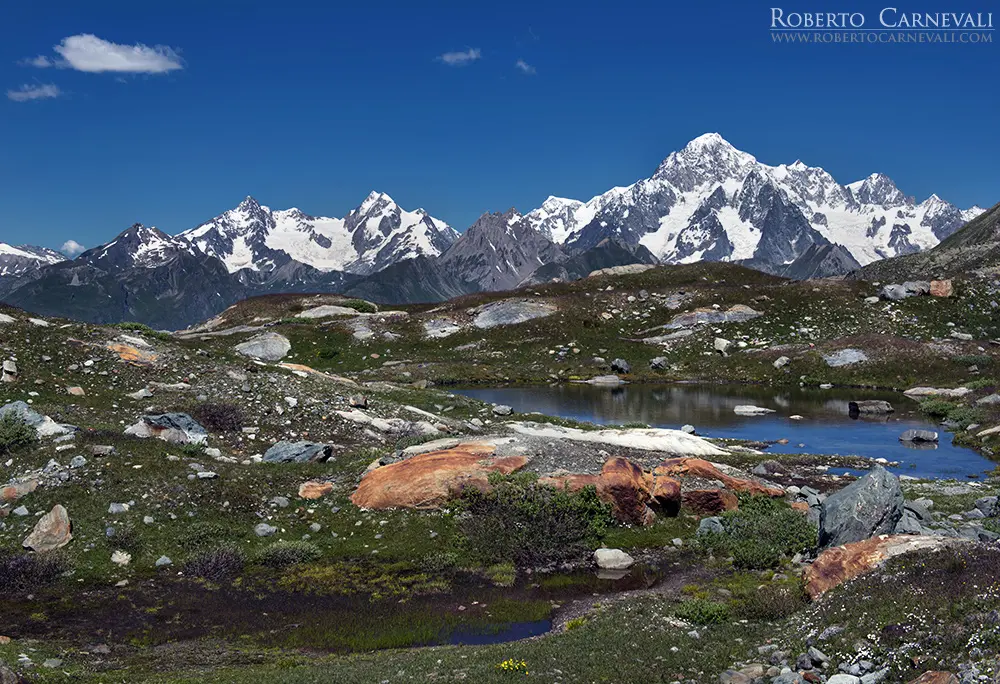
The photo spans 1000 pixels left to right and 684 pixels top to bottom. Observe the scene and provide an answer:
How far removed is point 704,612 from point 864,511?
281 inches

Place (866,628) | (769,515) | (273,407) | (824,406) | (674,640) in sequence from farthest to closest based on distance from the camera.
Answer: (824,406) → (273,407) → (769,515) → (674,640) → (866,628)

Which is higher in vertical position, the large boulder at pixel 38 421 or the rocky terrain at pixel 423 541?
the large boulder at pixel 38 421

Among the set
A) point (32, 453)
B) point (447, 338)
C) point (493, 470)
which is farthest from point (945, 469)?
point (447, 338)

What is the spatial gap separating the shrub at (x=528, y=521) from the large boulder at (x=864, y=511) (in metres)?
7.90

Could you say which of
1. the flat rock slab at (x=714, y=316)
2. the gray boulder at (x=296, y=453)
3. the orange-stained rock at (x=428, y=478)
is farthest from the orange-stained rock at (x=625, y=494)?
the flat rock slab at (x=714, y=316)

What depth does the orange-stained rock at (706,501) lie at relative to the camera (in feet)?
96.6

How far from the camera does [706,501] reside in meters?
29.4

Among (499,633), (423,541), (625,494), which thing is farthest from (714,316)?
(499,633)

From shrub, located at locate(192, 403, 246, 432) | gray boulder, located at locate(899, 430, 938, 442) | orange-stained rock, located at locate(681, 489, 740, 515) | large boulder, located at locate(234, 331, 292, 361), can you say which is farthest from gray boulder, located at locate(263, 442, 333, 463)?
large boulder, located at locate(234, 331, 292, 361)

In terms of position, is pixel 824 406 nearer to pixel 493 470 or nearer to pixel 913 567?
pixel 493 470

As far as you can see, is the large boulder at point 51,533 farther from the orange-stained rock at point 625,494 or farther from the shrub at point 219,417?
the orange-stained rock at point 625,494

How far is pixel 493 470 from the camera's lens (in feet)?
94.5

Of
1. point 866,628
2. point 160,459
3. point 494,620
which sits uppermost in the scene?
point 160,459

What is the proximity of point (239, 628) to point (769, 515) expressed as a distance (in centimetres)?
1948
